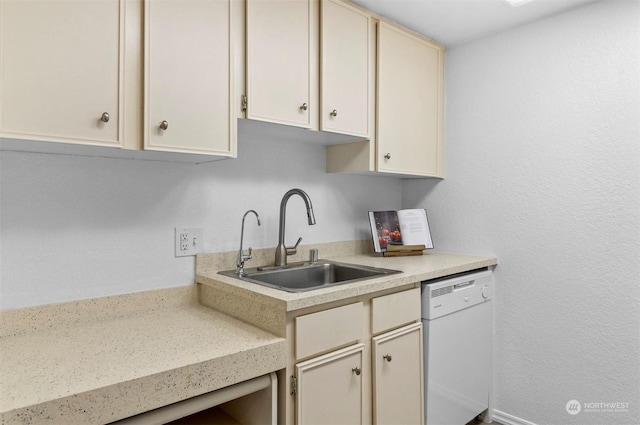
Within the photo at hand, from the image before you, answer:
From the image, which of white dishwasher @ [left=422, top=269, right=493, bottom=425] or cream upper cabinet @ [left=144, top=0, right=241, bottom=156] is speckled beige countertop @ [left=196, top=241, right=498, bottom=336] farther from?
cream upper cabinet @ [left=144, top=0, right=241, bottom=156]

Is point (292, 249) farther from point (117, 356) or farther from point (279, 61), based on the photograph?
point (117, 356)

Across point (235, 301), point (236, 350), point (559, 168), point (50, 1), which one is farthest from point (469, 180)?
point (50, 1)

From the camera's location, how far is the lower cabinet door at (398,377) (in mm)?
1610

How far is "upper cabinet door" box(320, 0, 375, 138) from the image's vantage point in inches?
71.7

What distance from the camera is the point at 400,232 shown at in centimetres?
243

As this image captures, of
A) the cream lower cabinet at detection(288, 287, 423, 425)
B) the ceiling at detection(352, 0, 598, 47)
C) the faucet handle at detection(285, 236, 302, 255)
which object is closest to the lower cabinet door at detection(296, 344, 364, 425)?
the cream lower cabinet at detection(288, 287, 423, 425)

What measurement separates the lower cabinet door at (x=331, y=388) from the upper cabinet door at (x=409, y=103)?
1.03 meters

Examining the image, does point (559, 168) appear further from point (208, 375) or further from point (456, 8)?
point (208, 375)

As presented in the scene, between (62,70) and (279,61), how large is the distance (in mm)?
786

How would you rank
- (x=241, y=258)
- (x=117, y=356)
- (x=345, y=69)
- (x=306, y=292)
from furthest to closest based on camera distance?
(x=345, y=69)
(x=241, y=258)
(x=306, y=292)
(x=117, y=356)

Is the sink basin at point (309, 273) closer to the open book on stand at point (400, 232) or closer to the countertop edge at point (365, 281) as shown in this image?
the countertop edge at point (365, 281)

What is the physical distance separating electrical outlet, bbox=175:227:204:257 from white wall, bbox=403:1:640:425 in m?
1.54

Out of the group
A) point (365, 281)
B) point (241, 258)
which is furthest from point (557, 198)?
point (241, 258)

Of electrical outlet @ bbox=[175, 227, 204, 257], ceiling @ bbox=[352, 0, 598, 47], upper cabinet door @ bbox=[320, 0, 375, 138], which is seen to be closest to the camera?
electrical outlet @ bbox=[175, 227, 204, 257]
